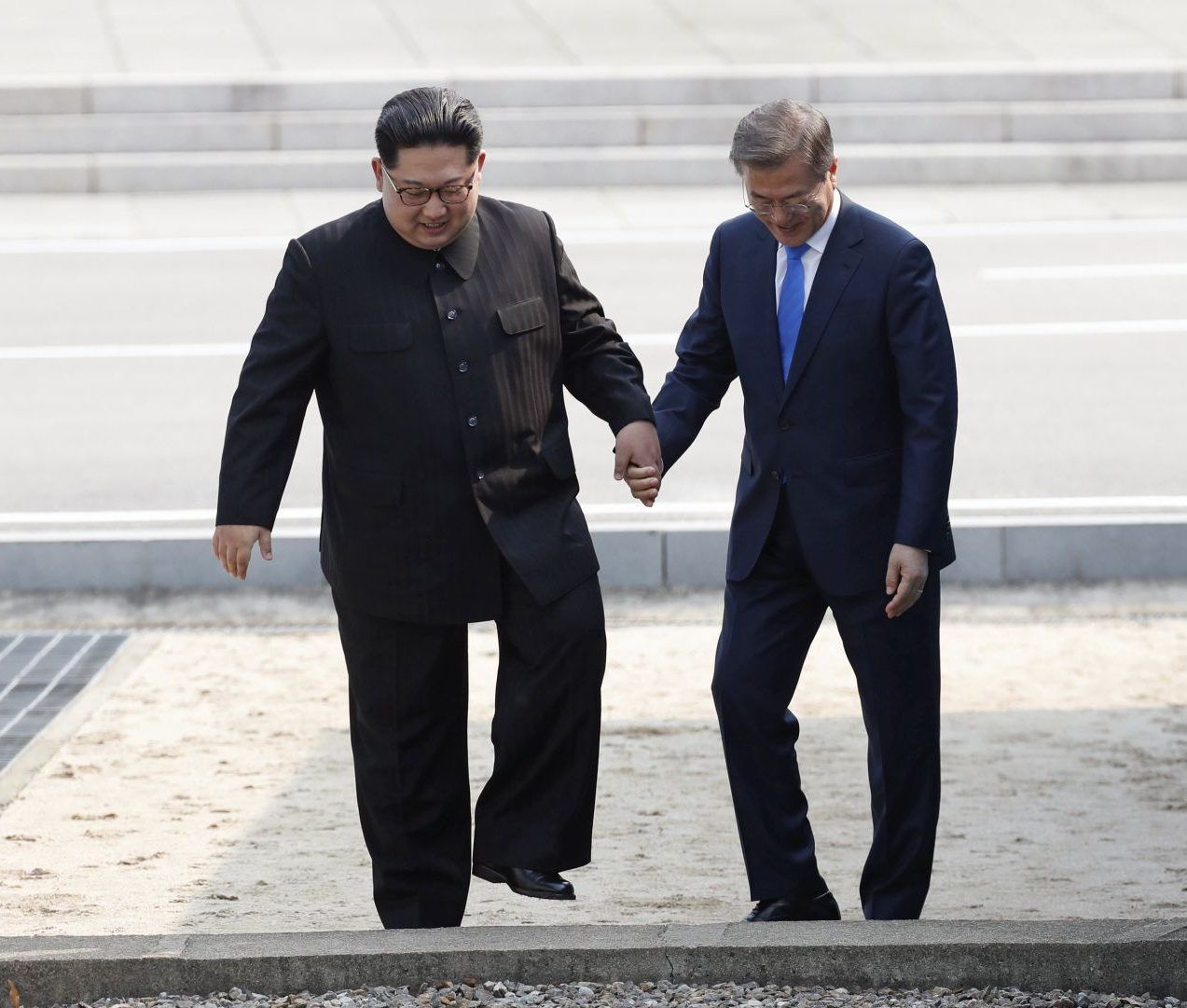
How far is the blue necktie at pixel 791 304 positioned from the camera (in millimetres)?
4367

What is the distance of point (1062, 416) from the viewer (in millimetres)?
9867

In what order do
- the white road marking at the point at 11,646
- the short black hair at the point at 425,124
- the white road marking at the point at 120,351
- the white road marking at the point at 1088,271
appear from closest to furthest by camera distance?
1. the short black hair at the point at 425,124
2. the white road marking at the point at 11,646
3. the white road marking at the point at 120,351
4. the white road marking at the point at 1088,271

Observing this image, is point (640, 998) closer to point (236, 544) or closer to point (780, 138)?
point (236, 544)

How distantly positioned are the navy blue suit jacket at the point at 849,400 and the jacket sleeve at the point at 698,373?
0.10ft

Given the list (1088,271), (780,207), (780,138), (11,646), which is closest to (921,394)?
(780,207)

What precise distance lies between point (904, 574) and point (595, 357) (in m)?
0.78

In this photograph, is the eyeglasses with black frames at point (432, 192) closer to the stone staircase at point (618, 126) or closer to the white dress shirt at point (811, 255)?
the white dress shirt at point (811, 255)

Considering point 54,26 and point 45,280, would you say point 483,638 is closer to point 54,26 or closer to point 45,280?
point 45,280

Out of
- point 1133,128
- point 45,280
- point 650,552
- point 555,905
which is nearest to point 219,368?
point 45,280

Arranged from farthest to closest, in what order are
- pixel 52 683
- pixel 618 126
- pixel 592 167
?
1. pixel 618 126
2. pixel 592 167
3. pixel 52 683

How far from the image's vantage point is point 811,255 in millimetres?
4344

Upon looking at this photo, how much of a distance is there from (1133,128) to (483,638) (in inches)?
402

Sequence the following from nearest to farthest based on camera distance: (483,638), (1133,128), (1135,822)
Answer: (1135,822), (483,638), (1133,128)

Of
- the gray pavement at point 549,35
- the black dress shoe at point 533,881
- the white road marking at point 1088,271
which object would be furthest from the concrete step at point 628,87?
the black dress shoe at point 533,881
